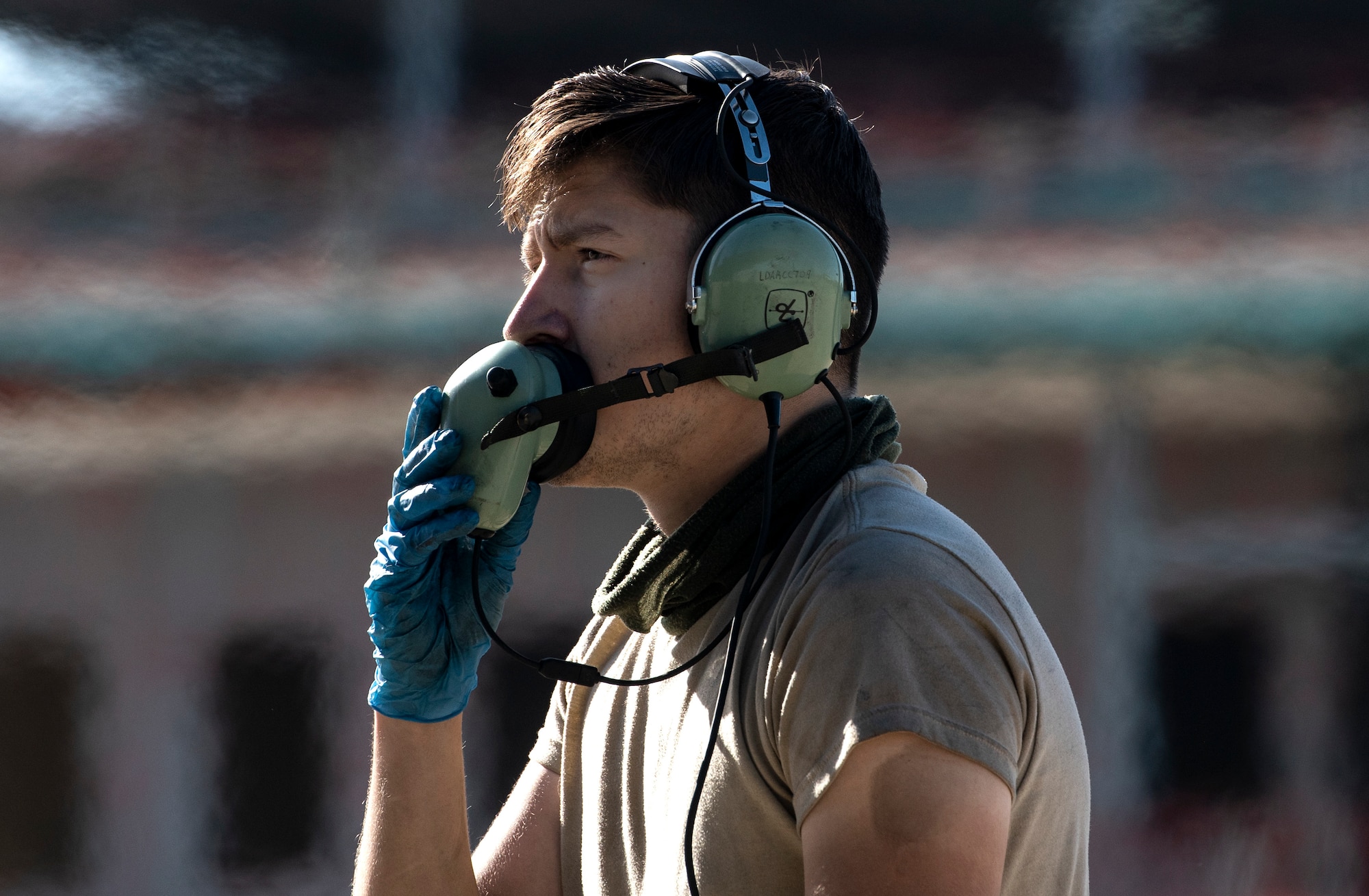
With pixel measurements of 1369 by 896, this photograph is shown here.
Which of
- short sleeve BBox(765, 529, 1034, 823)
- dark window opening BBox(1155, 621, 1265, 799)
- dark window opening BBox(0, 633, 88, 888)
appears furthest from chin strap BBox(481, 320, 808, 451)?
dark window opening BBox(0, 633, 88, 888)

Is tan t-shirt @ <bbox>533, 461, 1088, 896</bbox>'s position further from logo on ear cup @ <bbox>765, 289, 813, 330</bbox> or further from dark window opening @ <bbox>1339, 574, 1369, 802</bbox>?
dark window opening @ <bbox>1339, 574, 1369, 802</bbox>

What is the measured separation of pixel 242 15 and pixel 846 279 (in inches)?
69.5

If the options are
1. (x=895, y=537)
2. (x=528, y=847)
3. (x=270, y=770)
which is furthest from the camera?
(x=270, y=770)

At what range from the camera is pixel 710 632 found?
1.14 metres

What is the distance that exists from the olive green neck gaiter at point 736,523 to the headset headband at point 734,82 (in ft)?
0.78

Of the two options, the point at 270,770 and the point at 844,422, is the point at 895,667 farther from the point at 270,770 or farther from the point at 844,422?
the point at 270,770

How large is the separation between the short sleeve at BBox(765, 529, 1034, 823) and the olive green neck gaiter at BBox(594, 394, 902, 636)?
0.17 m

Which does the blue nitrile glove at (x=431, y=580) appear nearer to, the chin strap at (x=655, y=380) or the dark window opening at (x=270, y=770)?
the chin strap at (x=655, y=380)

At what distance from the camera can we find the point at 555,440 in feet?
3.78

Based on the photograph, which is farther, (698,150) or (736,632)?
(698,150)

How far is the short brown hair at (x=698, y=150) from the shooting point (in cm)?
120

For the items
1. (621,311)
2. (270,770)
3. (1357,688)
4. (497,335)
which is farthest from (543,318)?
(1357,688)

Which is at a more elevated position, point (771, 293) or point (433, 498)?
point (771, 293)

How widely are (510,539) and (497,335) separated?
1.14 meters
